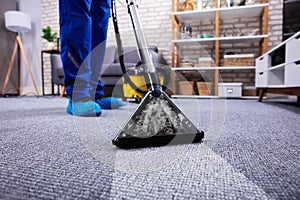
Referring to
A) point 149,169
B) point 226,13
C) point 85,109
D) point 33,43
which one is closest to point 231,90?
point 226,13

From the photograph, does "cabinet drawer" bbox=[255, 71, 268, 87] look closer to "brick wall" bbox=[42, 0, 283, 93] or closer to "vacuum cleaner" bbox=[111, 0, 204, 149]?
"brick wall" bbox=[42, 0, 283, 93]

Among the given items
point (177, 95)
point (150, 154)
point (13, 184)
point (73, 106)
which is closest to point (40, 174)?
point (13, 184)

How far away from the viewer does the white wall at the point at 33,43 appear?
379 centimetres

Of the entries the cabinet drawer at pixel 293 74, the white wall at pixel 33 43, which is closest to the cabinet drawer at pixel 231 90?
the cabinet drawer at pixel 293 74

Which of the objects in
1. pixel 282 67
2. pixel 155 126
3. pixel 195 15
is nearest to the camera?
pixel 155 126

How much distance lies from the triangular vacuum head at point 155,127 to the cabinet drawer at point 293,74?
97cm

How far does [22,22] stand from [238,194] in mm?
3655

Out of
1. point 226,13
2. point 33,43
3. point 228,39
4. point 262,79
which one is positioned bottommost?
point 262,79

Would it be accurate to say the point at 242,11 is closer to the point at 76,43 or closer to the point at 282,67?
the point at 282,67

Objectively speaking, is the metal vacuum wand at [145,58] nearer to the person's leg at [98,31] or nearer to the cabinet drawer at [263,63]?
the person's leg at [98,31]

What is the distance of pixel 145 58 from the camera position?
573 millimetres

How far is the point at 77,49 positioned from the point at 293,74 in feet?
3.70

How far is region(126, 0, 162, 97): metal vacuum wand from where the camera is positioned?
530 mm

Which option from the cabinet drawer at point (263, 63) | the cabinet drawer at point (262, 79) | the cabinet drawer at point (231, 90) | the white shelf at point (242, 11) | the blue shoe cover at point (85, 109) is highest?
the white shelf at point (242, 11)
